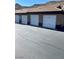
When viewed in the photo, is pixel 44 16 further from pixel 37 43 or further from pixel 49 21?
pixel 37 43

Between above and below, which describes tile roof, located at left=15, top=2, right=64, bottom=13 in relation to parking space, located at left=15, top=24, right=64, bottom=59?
above

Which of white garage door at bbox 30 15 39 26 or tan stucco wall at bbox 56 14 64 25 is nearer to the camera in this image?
tan stucco wall at bbox 56 14 64 25

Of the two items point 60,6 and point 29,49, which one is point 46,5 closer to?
point 60,6

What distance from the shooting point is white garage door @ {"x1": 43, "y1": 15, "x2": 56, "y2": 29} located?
7.26 ft

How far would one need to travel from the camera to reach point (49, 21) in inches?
88.4

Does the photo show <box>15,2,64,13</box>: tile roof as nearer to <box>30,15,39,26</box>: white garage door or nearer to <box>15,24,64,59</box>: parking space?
<box>30,15,39,26</box>: white garage door

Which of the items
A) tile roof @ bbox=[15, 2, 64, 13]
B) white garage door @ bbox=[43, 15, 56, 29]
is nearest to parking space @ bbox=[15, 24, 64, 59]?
white garage door @ bbox=[43, 15, 56, 29]

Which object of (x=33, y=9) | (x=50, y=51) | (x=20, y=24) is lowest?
(x=50, y=51)

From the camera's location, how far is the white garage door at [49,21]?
7.26 ft

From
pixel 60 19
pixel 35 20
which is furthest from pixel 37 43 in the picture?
pixel 60 19

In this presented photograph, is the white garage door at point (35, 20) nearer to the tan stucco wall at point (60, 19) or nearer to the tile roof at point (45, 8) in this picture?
the tile roof at point (45, 8)

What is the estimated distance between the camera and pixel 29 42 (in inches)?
90.1
